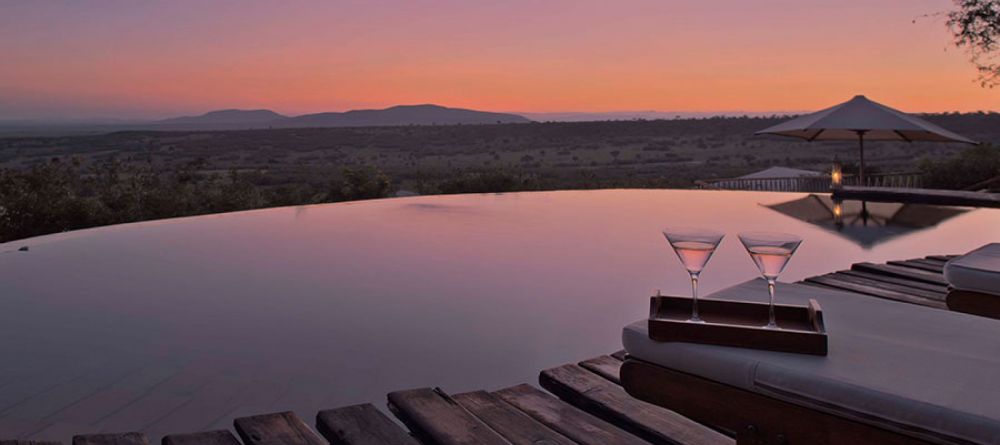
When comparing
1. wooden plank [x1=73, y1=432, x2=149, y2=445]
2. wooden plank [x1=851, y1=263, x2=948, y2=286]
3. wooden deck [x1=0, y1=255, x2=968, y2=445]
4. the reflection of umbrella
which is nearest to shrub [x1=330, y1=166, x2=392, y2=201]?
the reflection of umbrella

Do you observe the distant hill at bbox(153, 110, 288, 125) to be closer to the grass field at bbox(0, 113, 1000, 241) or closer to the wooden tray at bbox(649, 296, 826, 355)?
the grass field at bbox(0, 113, 1000, 241)

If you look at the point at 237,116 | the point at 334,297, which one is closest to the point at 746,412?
the point at 334,297

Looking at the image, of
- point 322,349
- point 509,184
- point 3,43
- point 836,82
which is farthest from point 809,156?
point 322,349

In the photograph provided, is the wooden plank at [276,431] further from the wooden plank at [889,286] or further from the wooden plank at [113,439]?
the wooden plank at [889,286]

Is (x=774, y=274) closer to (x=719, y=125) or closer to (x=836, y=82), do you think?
(x=836, y=82)

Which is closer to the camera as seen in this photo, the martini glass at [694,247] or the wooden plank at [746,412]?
the wooden plank at [746,412]

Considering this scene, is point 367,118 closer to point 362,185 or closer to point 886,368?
point 362,185

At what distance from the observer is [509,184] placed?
1166cm

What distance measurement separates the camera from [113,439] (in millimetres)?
1833

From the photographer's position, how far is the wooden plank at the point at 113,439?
181 cm

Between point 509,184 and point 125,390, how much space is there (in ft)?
30.4

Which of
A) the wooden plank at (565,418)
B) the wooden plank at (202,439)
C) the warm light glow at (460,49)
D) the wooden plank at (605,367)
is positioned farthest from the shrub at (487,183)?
the wooden plank at (202,439)

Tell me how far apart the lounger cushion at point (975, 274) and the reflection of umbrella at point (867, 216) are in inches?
113

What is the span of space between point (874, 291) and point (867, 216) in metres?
3.80
